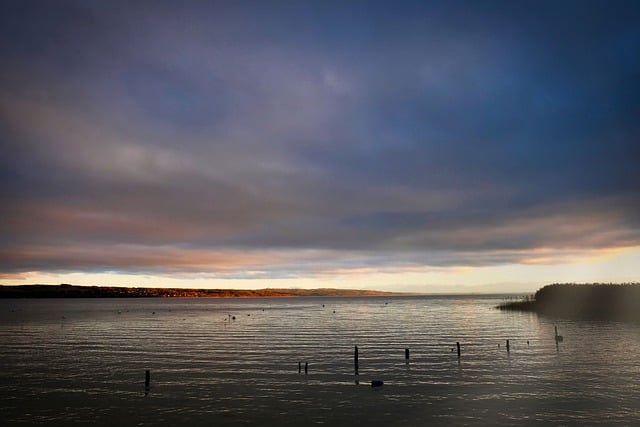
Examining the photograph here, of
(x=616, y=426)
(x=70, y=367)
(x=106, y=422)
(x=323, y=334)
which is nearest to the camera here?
(x=616, y=426)

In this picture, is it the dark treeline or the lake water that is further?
the dark treeline

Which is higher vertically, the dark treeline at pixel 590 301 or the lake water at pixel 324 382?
the dark treeline at pixel 590 301

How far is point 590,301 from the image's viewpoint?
12512 centimetres

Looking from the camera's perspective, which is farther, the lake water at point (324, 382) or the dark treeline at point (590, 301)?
the dark treeline at point (590, 301)

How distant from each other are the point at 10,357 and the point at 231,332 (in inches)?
1534

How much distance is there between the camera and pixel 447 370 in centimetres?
4962

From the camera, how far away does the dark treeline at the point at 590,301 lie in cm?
11212

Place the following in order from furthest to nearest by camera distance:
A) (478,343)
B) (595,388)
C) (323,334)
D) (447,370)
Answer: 1. (323,334)
2. (478,343)
3. (447,370)
4. (595,388)

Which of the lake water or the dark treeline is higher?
the dark treeline

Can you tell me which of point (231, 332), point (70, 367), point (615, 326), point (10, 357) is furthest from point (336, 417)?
point (615, 326)

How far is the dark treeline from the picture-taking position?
112m

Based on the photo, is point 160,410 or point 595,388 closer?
point 160,410

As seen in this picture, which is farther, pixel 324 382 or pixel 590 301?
pixel 590 301

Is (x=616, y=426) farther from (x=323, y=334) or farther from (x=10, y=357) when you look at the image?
(x=10, y=357)
